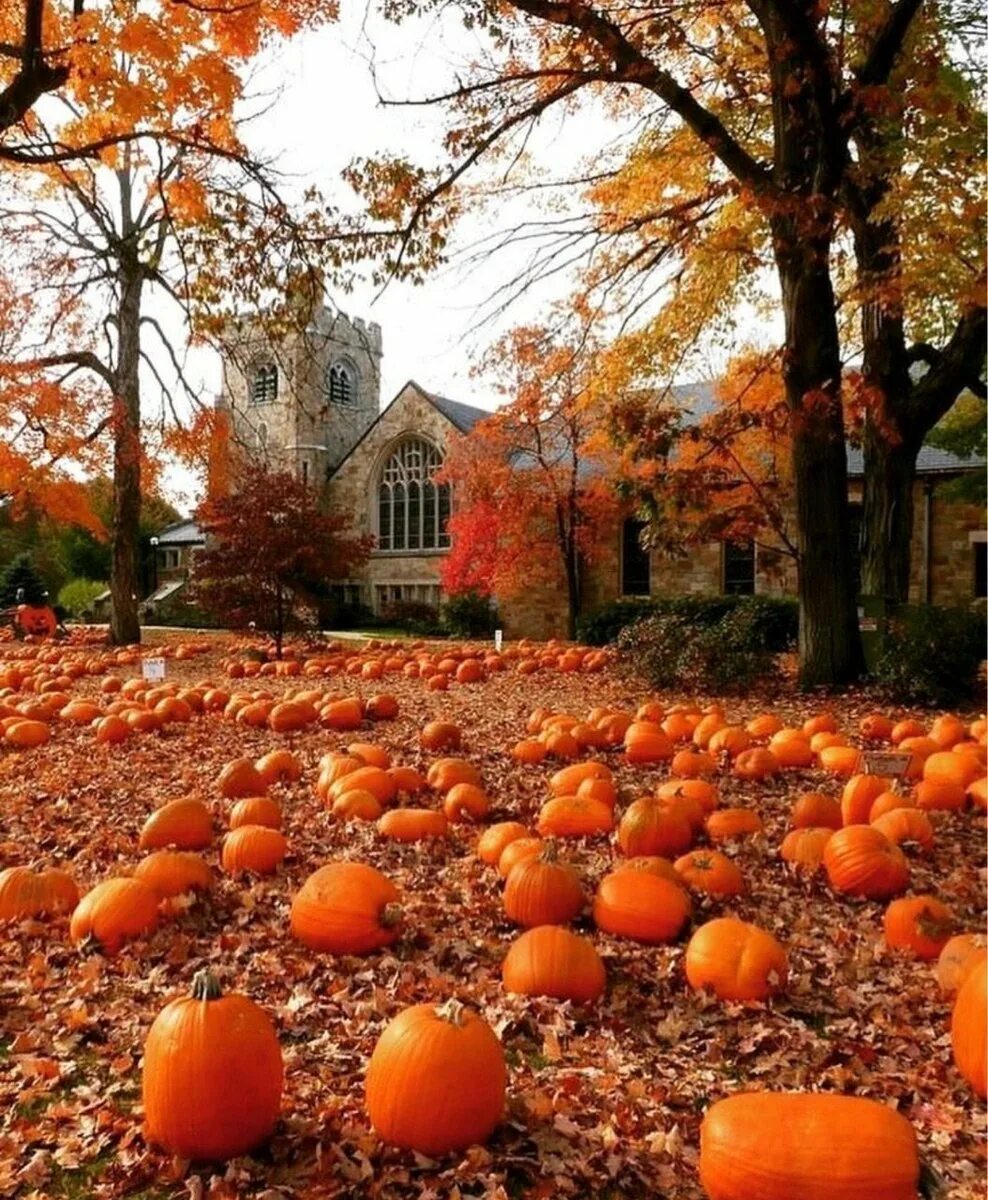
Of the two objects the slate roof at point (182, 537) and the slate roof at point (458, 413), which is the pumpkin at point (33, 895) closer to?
the slate roof at point (458, 413)

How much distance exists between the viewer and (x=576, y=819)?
14.0ft

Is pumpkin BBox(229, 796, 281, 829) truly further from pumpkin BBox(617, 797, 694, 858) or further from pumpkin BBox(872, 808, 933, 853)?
pumpkin BBox(872, 808, 933, 853)

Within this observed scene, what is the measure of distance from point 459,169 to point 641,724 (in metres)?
6.51

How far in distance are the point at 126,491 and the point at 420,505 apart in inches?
527

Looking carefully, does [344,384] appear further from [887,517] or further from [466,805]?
[466,805]

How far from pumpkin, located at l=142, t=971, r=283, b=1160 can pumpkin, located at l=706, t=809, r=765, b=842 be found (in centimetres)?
256

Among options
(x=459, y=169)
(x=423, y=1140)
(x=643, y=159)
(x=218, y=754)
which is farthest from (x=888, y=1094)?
(x=643, y=159)

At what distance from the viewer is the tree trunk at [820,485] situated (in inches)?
356

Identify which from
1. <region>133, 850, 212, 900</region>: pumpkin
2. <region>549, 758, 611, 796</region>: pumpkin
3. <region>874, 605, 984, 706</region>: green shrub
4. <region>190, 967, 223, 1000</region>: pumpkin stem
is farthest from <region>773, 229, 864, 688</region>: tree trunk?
<region>190, 967, 223, 1000</region>: pumpkin stem

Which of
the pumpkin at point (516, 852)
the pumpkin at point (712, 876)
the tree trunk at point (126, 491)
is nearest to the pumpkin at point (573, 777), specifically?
the pumpkin at point (516, 852)

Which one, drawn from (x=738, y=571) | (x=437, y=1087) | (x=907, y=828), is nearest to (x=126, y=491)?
(x=738, y=571)

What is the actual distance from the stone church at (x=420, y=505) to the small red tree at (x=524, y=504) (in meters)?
1.56

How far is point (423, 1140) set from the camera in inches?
79.6

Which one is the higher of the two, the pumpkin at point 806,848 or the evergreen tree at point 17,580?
the evergreen tree at point 17,580
